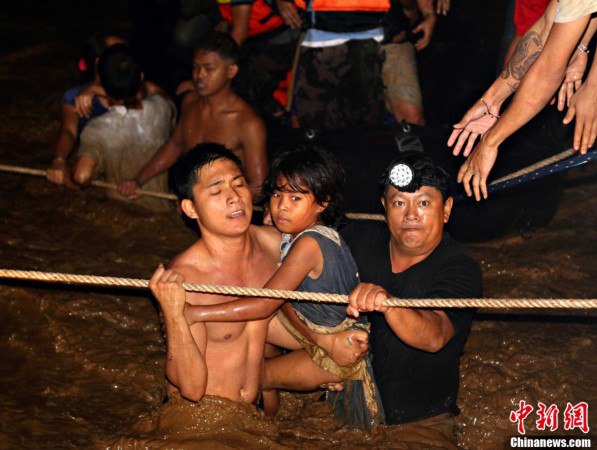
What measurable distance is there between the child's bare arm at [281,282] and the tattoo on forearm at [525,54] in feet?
4.78

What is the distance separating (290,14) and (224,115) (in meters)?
1.24

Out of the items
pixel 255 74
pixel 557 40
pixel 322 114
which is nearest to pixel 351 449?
pixel 557 40

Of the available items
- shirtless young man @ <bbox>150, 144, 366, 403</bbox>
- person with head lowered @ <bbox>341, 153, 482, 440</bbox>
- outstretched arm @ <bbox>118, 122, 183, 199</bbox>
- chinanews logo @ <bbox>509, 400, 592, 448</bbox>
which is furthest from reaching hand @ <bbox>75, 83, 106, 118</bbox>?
chinanews logo @ <bbox>509, 400, 592, 448</bbox>

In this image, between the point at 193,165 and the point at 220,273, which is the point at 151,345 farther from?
the point at 193,165

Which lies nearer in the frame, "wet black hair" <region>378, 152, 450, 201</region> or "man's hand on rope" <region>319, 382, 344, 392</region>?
"wet black hair" <region>378, 152, 450, 201</region>

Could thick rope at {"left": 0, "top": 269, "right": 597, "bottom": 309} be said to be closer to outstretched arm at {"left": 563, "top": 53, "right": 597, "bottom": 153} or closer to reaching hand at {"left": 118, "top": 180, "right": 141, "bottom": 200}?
outstretched arm at {"left": 563, "top": 53, "right": 597, "bottom": 153}

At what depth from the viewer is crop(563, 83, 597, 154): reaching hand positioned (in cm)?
307

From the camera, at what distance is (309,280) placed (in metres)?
3.30

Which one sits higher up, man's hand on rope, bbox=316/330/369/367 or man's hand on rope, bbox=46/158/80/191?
man's hand on rope, bbox=46/158/80/191

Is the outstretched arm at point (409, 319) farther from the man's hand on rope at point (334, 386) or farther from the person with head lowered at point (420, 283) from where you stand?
the man's hand on rope at point (334, 386)

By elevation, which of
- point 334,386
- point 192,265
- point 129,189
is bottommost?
point 334,386

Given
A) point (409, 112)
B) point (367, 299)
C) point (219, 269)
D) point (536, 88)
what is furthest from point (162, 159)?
point (536, 88)

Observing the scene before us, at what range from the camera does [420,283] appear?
325 centimetres

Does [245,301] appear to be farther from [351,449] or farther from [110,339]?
[110,339]
